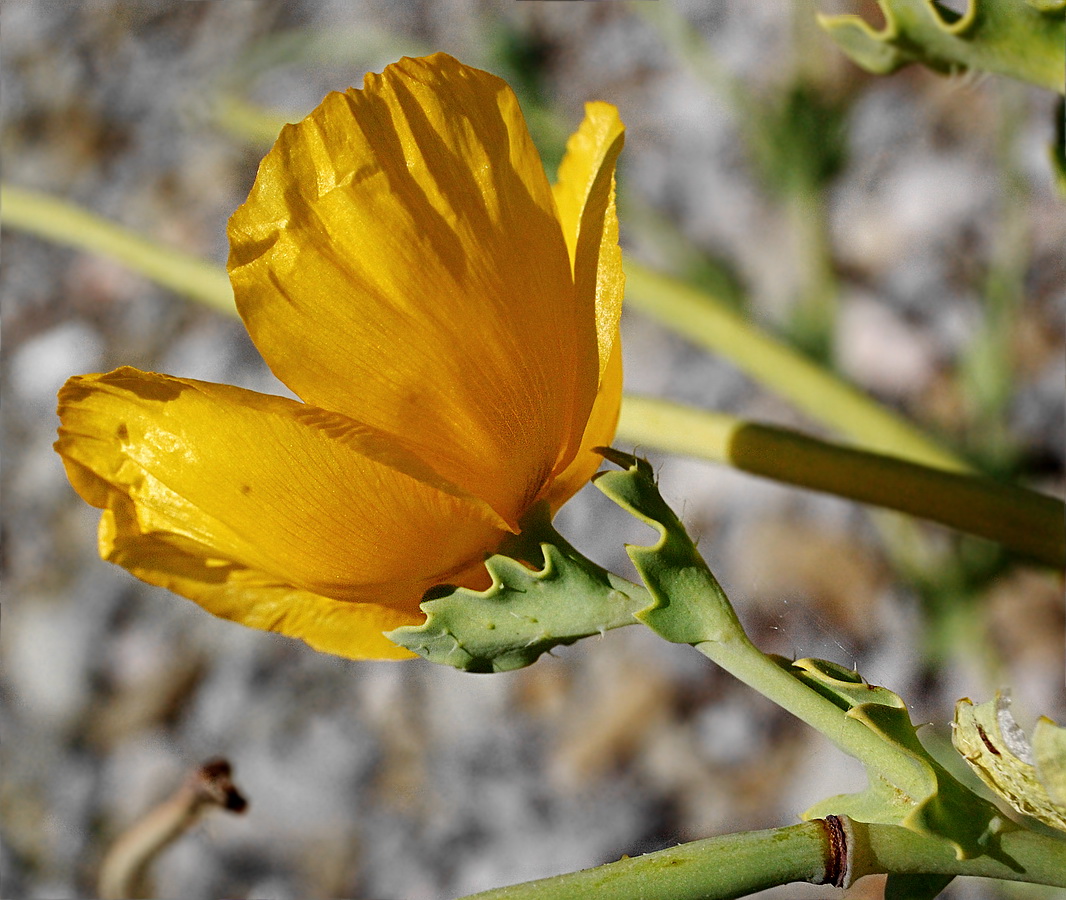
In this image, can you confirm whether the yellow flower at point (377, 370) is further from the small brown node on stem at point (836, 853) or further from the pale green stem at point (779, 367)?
the pale green stem at point (779, 367)

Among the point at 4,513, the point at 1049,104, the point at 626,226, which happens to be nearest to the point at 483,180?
the point at 626,226

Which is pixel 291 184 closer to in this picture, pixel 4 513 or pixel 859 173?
pixel 859 173

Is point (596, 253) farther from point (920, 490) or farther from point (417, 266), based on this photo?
point (920, 490)

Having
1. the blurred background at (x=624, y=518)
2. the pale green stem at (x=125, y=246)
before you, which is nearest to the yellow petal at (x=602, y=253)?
the pale green stem at (x=125, y=246)

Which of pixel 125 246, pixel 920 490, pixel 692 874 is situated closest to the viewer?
pixel 692 874

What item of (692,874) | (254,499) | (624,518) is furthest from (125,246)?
(624,518)
